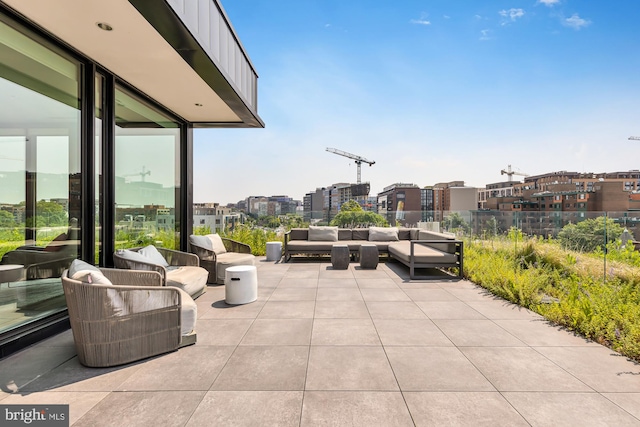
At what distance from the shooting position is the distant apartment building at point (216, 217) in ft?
26.5

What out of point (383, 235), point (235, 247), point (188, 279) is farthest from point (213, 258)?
point (383, 235)

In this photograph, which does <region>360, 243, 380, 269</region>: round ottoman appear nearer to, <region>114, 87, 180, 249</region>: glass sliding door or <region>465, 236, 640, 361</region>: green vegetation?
<region>465, 236, 640, 361</region>: green vegetation

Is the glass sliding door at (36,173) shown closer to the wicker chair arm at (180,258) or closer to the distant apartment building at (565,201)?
the wicker chair arm at (180,258)

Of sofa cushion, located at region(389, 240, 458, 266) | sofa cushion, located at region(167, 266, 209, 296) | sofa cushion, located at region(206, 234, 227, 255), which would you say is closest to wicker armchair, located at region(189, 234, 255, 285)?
sofa cushion, located at region(206, 234, 227, 255)

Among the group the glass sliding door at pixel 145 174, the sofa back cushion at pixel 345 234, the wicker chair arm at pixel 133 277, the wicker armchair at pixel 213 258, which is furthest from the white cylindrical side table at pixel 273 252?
the wicker chair arm at pixel 133 277

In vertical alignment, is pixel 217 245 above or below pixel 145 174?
below

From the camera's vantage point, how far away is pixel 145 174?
513 centimetres

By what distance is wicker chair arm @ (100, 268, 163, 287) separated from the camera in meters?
3.32

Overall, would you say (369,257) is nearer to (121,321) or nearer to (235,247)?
(235,247)

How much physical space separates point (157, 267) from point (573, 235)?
6.83 m

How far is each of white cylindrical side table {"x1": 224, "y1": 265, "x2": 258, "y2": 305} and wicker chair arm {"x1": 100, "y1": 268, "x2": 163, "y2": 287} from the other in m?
0.98

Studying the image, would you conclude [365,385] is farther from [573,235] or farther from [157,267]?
[573,235]

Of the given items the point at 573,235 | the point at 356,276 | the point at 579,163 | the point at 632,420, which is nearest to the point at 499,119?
the point at 573,235

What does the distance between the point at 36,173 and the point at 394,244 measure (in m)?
6.70
